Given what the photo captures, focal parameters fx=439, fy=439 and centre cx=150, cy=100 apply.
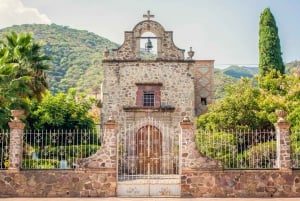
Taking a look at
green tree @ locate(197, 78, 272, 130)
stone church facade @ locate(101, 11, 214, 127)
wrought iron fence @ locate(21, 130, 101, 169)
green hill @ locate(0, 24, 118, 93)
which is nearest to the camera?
wrought iron fence @ locate(21, 130, 101, 169)

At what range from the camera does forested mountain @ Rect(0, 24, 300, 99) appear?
57531 mm

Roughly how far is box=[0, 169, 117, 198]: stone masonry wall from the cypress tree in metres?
15.8

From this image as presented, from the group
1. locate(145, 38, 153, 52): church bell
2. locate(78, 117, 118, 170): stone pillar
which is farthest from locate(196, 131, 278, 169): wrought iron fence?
locate(145, 38, 153, 52): church bell

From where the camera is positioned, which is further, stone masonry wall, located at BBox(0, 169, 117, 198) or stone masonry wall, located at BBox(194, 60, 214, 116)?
stone masonry wall, located at BBox(194, 60, 214, 116)

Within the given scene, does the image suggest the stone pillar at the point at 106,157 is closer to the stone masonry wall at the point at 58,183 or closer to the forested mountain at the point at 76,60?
the stone masonry wall at the point at 58,183

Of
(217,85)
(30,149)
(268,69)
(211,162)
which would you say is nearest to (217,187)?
(211,162)

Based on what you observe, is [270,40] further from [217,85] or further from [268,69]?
[217,85]

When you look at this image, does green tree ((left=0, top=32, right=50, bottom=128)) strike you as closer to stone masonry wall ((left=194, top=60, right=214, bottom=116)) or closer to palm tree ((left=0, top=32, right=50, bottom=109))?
palm tree ((left=0, top=32, right=50, bottom=109))

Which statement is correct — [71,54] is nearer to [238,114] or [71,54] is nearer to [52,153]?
[52,153]

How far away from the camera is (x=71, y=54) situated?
68.9 metres

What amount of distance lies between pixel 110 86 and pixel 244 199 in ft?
42.0

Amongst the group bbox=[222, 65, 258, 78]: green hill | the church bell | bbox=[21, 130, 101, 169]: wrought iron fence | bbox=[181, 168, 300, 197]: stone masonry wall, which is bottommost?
bbox=[181, 168, 300, 197]: stone masonry wall

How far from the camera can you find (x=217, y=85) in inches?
1898

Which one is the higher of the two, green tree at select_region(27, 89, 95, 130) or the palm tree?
the palm tree
